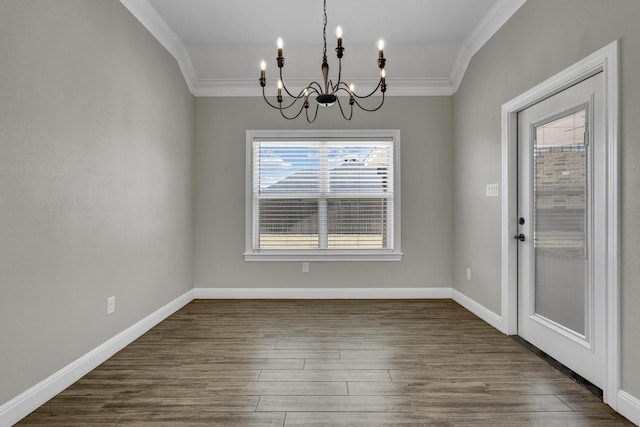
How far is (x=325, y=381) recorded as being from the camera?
89.5 inches

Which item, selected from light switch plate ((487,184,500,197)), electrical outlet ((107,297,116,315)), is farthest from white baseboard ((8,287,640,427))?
light switch plate ((487,184,500,197))

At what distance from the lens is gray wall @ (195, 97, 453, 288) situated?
14.6 ft

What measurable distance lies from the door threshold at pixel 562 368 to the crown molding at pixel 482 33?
9.20ft

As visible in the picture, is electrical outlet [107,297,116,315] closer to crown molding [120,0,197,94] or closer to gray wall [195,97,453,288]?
gray wall [195,97,453,288]

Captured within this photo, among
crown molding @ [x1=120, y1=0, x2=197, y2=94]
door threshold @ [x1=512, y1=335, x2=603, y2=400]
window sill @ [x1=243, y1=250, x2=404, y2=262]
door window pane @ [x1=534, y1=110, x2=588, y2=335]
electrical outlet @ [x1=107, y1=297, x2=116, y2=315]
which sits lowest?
door threshold @ [x1=512, y1=335, x2=603, y2=400]

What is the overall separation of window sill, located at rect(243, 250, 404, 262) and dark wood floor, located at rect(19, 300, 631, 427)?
1.09 meters

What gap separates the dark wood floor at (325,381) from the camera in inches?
74.2

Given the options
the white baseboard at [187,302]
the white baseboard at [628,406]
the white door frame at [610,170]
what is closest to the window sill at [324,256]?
the white baseboard at [187,302]

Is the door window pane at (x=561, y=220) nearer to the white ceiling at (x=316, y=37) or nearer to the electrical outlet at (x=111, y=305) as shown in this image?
the white ceiling at (x=316, y=37)

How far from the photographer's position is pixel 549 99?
8.68 ft

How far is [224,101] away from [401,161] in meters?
2.36

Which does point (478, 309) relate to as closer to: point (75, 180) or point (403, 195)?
point (403, 195)

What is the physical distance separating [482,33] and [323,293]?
11.0 feet

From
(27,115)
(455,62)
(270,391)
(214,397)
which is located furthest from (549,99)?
(27,115)
